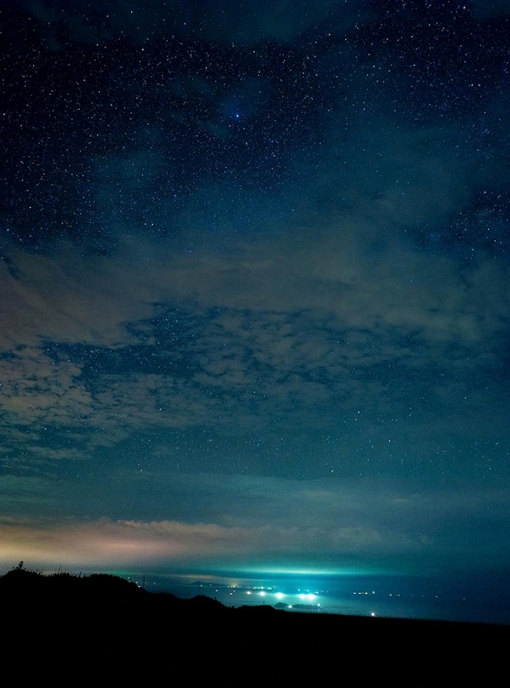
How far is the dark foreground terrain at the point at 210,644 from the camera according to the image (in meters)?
12.3

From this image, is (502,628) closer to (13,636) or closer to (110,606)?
(110,606)

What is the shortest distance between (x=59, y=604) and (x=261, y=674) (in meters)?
8.97

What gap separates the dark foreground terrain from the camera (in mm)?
12281

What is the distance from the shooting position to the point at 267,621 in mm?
17641

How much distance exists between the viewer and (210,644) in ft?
48.0

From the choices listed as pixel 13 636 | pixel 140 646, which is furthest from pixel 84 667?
pixel 13 636

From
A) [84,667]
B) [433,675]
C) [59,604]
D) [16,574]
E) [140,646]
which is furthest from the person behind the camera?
[16,574]

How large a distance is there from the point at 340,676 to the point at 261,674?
2.38 meters

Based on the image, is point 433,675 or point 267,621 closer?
A: point 433,675

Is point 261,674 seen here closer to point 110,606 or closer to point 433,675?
point 433,675

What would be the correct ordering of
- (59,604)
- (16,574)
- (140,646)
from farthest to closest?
(16,574) < (59,604) < (140,646)

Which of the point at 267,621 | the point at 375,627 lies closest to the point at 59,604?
the point at 267,621

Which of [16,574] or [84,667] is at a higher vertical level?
[16,574]

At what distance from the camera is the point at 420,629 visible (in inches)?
697
